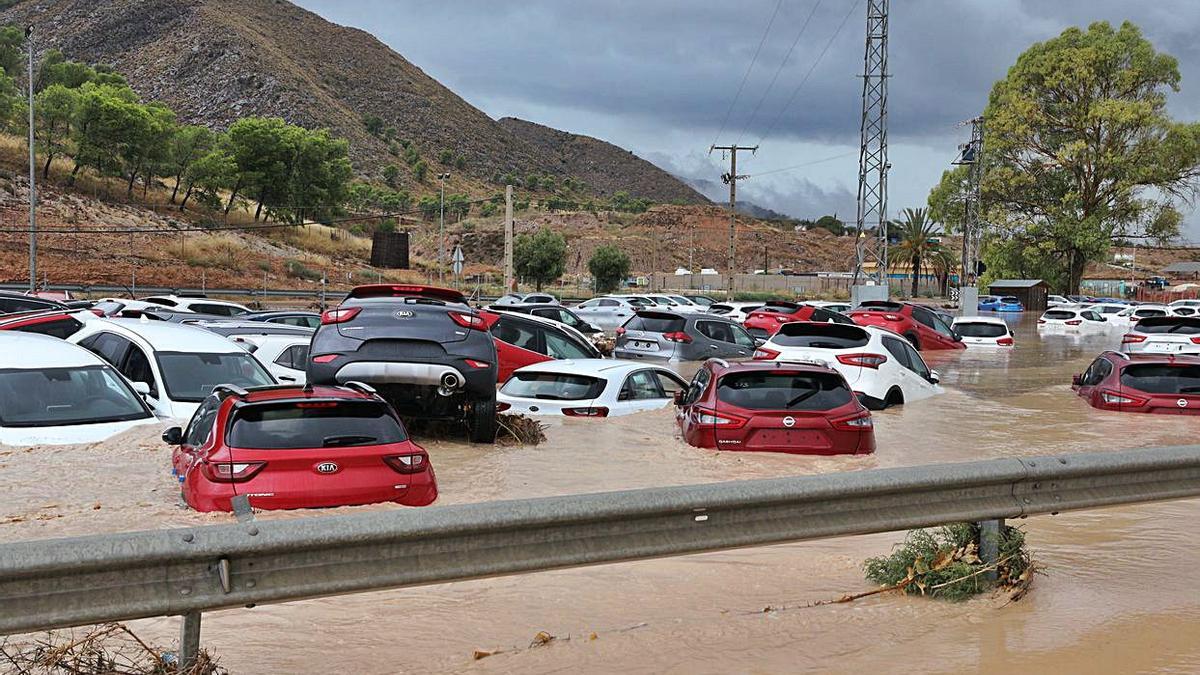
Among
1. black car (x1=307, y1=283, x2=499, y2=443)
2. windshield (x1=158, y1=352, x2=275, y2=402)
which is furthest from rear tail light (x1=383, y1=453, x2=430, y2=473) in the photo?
windshield (x1=158, y1=352, x2=275, y2=402)

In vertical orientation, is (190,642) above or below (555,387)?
above

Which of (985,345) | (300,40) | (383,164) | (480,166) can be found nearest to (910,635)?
(985,345)

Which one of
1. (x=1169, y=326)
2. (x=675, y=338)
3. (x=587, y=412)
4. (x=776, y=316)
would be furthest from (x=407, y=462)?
(x=776, y=316)

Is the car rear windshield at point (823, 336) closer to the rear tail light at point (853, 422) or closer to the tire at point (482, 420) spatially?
the rear tail light at point (853, 422)

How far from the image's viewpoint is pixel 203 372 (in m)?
13.6

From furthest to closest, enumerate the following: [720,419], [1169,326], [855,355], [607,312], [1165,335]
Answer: [607,312], [1169,326], [1165,335], [855,355], [720,419]

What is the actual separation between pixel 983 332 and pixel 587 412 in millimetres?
24708

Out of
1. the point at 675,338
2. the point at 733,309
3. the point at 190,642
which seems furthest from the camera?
the point at 733,309

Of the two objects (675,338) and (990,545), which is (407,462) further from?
(675,338)

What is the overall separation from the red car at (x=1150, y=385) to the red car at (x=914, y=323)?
13.4 metres

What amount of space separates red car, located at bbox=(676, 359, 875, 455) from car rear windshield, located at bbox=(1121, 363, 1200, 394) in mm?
6810

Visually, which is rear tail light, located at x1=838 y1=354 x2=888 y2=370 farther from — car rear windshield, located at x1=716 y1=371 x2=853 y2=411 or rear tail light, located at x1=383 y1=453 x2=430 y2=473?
rear tail light, located at x1=383 y1=453 x2=430 y2=473

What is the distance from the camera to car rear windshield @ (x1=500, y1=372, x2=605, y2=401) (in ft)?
47.4

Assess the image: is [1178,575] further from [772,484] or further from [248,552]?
[248,552]
